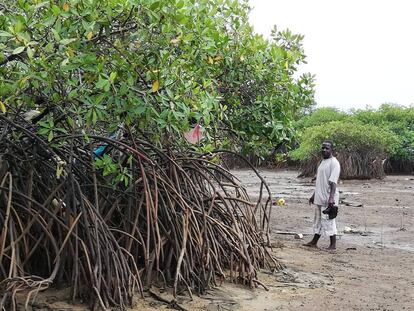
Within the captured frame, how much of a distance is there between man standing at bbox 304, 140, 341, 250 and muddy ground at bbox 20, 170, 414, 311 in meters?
0.27

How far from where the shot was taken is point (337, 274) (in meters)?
7.13

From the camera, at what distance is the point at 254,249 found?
22.4 ft

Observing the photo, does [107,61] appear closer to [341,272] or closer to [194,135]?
[194,135]

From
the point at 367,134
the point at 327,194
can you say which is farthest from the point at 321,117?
the point at 327,194

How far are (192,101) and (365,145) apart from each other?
21.0 metres

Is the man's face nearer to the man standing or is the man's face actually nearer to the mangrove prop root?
the man standing

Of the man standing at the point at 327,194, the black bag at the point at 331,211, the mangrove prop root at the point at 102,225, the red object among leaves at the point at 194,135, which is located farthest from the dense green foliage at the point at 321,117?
the mangrove prop root at the point at 102,225

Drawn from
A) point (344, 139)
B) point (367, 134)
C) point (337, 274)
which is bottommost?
point (337, 274)

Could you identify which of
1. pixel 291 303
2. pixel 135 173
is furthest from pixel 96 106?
pixel 291 303

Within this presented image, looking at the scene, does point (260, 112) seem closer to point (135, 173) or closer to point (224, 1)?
point (224, 1)

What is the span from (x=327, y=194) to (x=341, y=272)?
5.54 ft

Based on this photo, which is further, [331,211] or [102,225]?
[331,211]

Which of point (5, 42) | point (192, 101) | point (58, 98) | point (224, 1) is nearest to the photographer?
point (5, 42)

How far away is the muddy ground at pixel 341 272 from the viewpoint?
5805 millimetres
